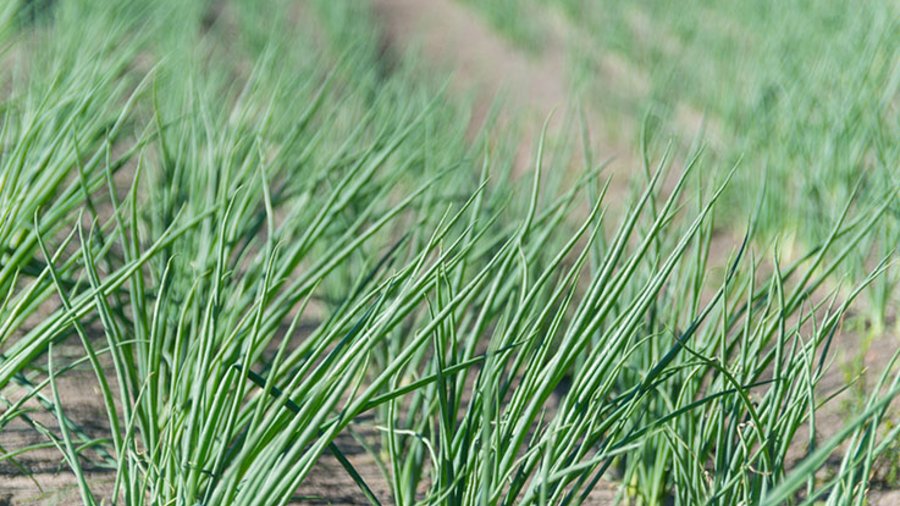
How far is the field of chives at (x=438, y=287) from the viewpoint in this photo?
1102 millimetres

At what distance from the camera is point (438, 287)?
3.57ft

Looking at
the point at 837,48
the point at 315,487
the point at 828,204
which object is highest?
the point at 837,48

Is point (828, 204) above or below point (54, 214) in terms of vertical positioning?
above

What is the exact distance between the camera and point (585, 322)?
1078mm

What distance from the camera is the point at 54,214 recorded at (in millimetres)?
1435

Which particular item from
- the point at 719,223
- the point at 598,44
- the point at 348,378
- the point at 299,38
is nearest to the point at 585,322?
the point at 348,378

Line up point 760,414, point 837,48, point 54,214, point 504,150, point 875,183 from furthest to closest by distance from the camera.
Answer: point 837,48
point 504,150
point 875,183
point 54,214
point 760,414

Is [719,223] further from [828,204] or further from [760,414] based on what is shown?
[760,414]

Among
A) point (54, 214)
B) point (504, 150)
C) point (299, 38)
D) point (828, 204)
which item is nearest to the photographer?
point (54, 214)

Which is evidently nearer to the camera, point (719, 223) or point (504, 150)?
point (504, 150)

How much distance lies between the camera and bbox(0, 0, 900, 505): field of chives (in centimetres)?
110

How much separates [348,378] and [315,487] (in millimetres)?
575

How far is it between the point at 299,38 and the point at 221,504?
248cm

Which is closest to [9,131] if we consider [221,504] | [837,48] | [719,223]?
[221,504]
